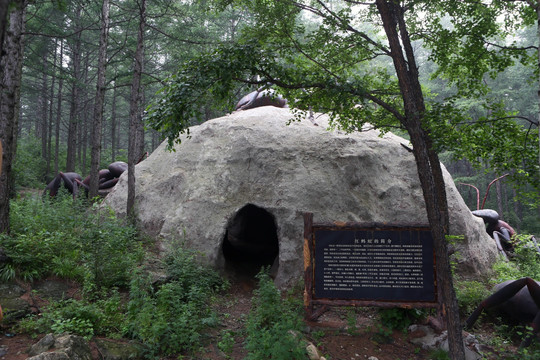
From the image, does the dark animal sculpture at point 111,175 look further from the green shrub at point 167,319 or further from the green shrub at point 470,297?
the green shrub at point 470,297

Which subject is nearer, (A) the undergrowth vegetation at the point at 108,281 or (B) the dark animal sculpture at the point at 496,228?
(A) the undergrowth vegetation at the point at 108,281

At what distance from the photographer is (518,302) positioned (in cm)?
687

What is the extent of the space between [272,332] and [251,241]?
636 cm

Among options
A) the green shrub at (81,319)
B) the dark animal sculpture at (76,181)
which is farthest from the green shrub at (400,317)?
the dark animal sculpture at (76,181)

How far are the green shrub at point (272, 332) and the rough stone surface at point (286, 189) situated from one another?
7.36 ft

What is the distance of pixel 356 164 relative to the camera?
998 cm

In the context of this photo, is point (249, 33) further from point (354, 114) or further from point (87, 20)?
point (87, 20)

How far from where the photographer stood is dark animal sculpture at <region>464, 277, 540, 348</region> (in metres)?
6.34

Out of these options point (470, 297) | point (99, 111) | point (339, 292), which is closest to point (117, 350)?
point (339, 292)

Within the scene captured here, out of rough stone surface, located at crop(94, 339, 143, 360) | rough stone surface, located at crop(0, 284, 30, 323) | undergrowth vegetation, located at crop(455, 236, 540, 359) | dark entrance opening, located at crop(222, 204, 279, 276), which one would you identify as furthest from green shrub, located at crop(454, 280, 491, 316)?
rough stone surface, located at crop(0, 284, 30, 323)

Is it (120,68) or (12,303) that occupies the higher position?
(120,68)

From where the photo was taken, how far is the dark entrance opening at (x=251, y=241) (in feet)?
37.3

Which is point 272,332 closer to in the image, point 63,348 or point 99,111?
point 63,348

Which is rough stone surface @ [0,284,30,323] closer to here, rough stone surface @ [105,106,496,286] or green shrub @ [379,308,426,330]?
rough stone surface @ [105,106,496,286]
